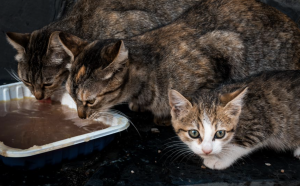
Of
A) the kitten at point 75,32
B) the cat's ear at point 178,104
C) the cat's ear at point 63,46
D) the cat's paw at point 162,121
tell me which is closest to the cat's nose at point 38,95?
the kitten at point 75,32

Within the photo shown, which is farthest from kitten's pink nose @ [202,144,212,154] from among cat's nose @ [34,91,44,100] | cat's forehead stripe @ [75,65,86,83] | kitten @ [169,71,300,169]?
cat's nose @ [34,91,44,100]

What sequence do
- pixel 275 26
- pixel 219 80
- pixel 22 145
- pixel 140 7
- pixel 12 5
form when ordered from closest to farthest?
1. pixel 22 145
2. pixel 219 80
3. pixel 275 26
4. pixel 140 7
5. pixel 12 5

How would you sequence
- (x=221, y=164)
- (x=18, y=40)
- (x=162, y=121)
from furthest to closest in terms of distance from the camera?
(x=162, y=121), (x=18, y=40), (x=221, y=164)

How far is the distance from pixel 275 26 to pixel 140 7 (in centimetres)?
169

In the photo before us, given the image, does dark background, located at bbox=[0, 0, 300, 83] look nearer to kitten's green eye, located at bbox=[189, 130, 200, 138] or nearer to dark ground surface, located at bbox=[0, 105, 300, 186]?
dark ground surface, located at bbox=[0, 105, 300, 186]

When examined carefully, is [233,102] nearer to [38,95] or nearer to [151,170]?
[151,170]

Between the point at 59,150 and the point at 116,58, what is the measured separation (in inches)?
36.5

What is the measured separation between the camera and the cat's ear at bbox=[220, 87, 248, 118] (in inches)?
119

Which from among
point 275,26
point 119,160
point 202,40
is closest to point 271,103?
point 202,40

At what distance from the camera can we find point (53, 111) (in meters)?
3.96

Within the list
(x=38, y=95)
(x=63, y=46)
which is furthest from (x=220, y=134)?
(x=38, y=95)

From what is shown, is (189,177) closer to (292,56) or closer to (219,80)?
(219,80)

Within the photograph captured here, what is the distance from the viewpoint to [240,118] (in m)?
3.26

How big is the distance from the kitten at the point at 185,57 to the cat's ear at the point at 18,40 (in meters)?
0.80
